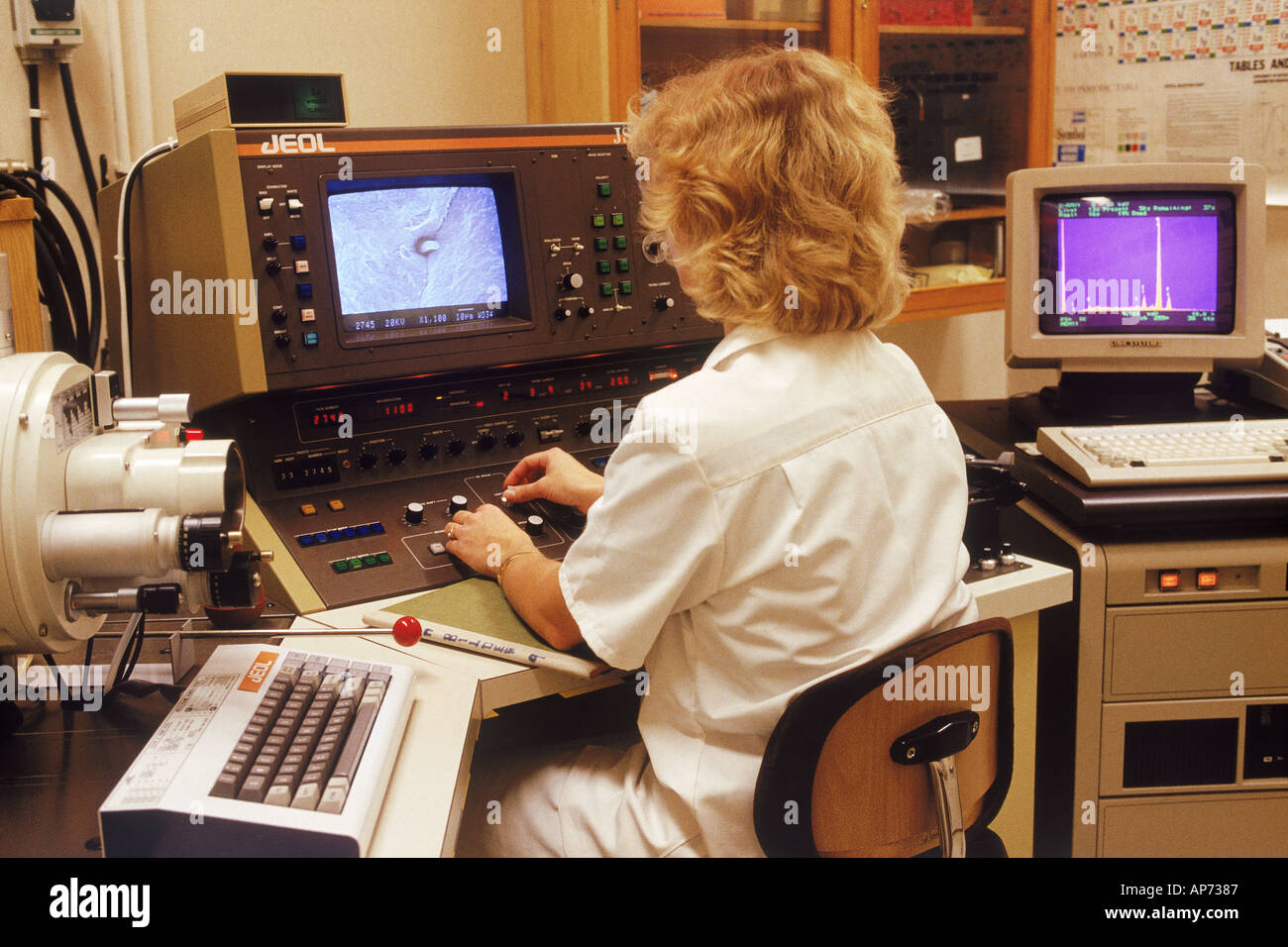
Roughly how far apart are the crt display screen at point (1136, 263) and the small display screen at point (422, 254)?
0.96 metres

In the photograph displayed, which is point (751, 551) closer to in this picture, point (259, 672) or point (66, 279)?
point (259, 672)

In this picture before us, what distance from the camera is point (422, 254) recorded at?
1.50 m

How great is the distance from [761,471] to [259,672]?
51cm

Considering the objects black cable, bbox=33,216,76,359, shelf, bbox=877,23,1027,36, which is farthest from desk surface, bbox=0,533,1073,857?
shelf, bbox=877,23,1027,36

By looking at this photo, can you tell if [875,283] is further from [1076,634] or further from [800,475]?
[1076,634]

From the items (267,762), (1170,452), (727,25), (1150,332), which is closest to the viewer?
(267,762)

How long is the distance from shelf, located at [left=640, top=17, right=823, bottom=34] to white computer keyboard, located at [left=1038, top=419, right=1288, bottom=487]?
1060 millimetres

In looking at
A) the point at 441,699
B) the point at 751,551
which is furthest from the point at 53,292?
Result: the point at 751,551

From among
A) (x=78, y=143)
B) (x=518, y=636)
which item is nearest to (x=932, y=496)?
(x=518, y=636)

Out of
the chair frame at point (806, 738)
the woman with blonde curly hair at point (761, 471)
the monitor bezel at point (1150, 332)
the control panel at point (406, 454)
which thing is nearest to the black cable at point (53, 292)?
the control panel at point (406, 454)

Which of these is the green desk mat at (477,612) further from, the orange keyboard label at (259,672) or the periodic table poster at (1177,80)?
the periodic table poster at (1177,80)

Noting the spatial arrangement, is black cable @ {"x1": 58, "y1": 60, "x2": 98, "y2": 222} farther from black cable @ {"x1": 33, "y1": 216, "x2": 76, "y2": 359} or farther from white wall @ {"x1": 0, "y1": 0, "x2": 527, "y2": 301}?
black cable @ {"x1": 33, "y1": 216, "x2": 76, "y2": 359}

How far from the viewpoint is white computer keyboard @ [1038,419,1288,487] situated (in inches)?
63.9
